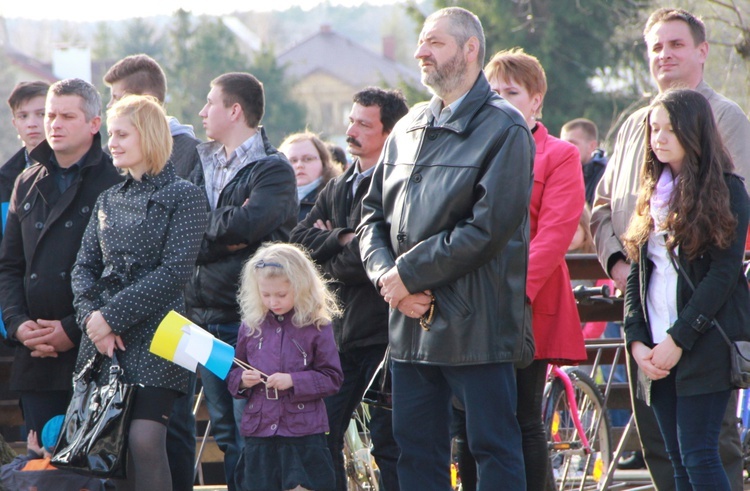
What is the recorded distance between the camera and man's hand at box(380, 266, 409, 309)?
3910 mm

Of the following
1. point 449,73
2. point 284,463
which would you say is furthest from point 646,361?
point 284,463

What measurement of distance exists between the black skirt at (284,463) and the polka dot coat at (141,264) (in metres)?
0.46

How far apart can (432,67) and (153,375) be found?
181cm

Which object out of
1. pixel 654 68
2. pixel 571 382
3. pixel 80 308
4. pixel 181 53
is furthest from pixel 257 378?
pixel 181 53

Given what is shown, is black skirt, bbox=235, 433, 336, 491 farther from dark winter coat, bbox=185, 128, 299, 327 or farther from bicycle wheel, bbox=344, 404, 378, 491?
bicycle wheel, bbox=344, 404, 378, 491

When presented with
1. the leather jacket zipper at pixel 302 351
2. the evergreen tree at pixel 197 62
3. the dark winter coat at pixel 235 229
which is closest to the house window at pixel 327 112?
the evergreen tree at pixel 197 62

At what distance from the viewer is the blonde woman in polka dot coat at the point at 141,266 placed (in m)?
4.54

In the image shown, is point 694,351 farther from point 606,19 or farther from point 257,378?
point 606,19

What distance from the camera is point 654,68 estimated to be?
198 inches

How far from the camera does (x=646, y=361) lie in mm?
4188

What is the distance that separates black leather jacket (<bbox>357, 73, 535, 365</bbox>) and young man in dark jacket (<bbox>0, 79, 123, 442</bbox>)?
5.59ft

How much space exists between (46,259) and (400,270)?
1980mm

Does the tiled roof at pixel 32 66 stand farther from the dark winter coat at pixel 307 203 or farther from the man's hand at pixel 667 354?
the man's hand at pixel 667 354

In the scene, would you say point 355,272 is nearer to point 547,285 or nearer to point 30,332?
point 547,285
